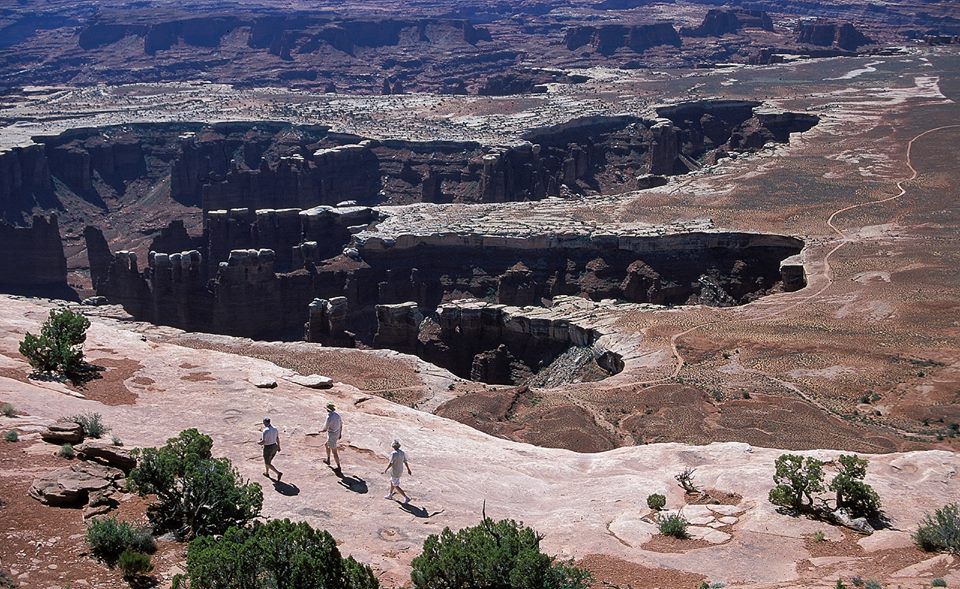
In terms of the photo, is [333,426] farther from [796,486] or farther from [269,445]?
[796,486]

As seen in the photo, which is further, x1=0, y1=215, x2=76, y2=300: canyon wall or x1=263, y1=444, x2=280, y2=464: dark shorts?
x1=0, y1=215, x2=76, y2=300: canyon wall

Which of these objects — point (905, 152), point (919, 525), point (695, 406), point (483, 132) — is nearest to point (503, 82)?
point (483, 132)

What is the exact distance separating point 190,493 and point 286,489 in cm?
305

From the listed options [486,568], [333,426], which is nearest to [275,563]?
[486,568]

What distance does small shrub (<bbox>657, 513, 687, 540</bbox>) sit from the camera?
1977 centimetres

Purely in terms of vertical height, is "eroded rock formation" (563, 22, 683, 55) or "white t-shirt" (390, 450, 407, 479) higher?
"white t-shirt" (390, 450, 407, 479)

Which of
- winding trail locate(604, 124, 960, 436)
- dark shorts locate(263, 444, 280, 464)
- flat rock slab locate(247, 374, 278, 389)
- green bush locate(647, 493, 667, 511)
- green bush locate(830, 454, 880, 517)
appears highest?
dark shorts locate(263, 444, 280, 464)

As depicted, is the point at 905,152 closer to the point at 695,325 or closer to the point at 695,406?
the point at 695,325

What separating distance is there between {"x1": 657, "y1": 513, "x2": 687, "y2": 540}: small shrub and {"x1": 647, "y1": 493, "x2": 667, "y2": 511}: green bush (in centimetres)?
100

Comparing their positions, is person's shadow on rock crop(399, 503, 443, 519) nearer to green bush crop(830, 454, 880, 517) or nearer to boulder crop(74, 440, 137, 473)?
boulder crop(74, 440, 137, 473)

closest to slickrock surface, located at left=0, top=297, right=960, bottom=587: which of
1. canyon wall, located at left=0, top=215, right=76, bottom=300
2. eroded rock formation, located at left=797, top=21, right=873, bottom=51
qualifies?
canyon wall, located at left=0, top=215, right=76, bottom=300

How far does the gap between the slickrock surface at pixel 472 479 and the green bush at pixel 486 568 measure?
5.00ft

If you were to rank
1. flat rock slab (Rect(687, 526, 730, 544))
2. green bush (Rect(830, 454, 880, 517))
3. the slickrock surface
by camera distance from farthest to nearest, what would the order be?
green bush (Rect(830, 454, 880, 517))
flat rock slab (Rect(687, 526, 730, 544))
the slickrock surface

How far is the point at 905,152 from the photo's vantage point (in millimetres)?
84125
